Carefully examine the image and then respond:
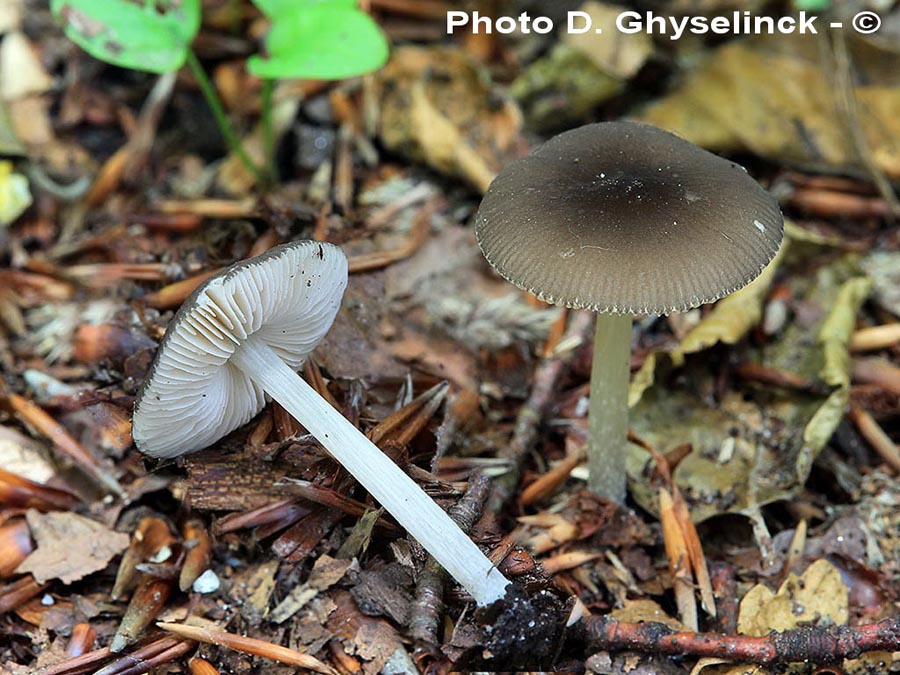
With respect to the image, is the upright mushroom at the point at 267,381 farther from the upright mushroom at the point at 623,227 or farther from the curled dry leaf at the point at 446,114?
the curled dry leaf at the point at 446,114

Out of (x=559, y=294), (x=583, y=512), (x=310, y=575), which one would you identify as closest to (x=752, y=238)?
(x=559, y=294)

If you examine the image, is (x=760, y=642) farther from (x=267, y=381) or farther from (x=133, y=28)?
(x=133, y=28)

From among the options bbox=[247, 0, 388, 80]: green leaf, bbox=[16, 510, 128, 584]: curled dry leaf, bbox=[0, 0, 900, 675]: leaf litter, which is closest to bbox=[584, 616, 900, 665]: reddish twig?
bbox=[0, 0, 900, 675]: leaf litter

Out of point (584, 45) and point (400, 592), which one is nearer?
point (400, 592)

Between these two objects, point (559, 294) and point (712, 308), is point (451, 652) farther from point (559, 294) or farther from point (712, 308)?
point (712, 308)

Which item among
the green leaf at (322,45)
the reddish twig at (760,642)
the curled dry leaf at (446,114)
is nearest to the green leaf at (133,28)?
the green leaf at (322,45)

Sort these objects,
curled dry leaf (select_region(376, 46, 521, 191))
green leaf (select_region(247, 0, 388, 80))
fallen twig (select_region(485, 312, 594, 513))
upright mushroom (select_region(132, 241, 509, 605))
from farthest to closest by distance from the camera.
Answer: curled dry leaf (select_region(376, 46, 521, 191)) < green leaf (select_region(247, 0, 388, 80)) < fallen twig (select_region(485, 312, 594, 513)) < upright mushroom (select_region(132, 241, 509, 605))

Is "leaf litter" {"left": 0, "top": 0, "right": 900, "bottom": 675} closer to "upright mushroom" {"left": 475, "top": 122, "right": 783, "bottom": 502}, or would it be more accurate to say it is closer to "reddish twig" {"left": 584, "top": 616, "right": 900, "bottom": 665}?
"reddish twig" {"left": 584, "top": 616, "right": 900, "bottom": 665}
